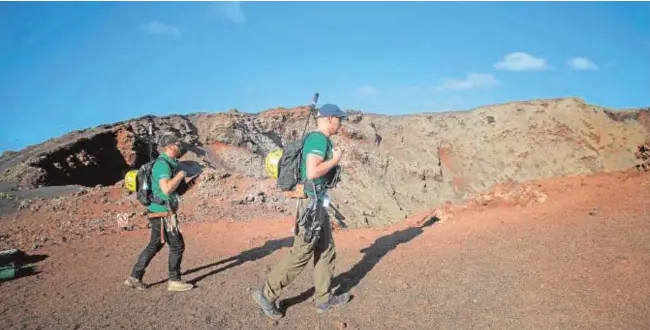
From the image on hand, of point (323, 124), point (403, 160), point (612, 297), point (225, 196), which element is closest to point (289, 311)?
point (323, 124)

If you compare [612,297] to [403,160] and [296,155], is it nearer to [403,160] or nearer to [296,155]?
[296,155]

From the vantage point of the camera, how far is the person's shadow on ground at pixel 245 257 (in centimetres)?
679

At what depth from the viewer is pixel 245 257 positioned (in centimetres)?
775

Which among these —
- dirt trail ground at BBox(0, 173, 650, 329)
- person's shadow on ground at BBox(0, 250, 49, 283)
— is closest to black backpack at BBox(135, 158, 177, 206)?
dirt trail ground at BBox(0, 173, 650, 329)

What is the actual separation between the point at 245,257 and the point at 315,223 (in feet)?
12.1

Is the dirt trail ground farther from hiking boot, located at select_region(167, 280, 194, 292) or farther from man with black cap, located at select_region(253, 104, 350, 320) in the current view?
man with black cap, located at select_region(253, 104, 350, 320)

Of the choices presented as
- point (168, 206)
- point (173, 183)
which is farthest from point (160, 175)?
point (168, 206)

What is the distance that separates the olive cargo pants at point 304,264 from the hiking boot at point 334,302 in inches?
2.2

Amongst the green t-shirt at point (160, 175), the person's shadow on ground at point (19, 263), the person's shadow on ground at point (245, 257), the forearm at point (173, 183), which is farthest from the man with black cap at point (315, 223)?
the person's shadow on ground at point (19, 263)

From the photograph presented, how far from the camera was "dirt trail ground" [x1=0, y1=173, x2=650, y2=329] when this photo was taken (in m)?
4.56

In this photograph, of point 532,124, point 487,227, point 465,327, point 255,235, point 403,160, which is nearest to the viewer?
point 465,327

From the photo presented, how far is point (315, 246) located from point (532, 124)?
17.6m

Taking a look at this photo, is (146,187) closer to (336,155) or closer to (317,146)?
(317,146)

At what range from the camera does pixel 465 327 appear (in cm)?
434
